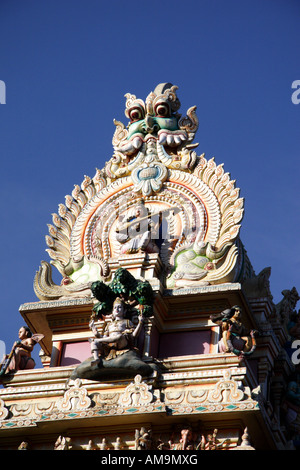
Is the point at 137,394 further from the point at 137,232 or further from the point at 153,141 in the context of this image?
the point at 153,141

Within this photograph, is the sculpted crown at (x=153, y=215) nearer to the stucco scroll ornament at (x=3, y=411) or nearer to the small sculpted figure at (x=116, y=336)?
the small sculpted figure at (x=116, y=336)

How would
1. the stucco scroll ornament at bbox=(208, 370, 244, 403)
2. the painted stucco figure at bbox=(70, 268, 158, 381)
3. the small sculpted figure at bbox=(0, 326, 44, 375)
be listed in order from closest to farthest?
the stucco scroll ornament at bbox=(208, 370, 244, 403)
the painted stucco figure at bbox=(70, 268, 158, 381)
the small sculpted figure at bbox=(0, 326, 44, 375)

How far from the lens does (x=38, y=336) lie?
27.0 m

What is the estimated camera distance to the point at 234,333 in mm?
25547

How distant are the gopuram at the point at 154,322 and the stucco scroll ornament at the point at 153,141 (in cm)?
4

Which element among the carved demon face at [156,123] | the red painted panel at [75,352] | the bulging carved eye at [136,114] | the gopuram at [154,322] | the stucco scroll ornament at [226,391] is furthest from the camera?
the bulging carved eye at [136,114]

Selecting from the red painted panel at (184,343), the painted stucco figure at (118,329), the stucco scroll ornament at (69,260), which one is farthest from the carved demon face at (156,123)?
the red painted panel at (184,343)

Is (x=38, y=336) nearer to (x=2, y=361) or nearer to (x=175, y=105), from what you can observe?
(x=2, y=361)

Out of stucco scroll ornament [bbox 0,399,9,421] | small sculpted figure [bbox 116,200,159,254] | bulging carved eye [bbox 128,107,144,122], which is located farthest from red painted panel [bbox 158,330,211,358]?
bulging carved eye [bbox 128,107,144,122]

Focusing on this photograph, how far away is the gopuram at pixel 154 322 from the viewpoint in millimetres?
23641

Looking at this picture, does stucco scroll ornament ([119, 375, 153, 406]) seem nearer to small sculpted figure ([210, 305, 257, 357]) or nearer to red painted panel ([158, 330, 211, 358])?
small sculpted figure ([210, 305, 257, 357])

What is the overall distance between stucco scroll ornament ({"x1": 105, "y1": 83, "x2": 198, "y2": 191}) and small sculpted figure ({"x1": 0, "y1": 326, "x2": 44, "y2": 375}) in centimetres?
541

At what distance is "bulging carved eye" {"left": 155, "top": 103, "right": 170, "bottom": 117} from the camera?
3131 cm
